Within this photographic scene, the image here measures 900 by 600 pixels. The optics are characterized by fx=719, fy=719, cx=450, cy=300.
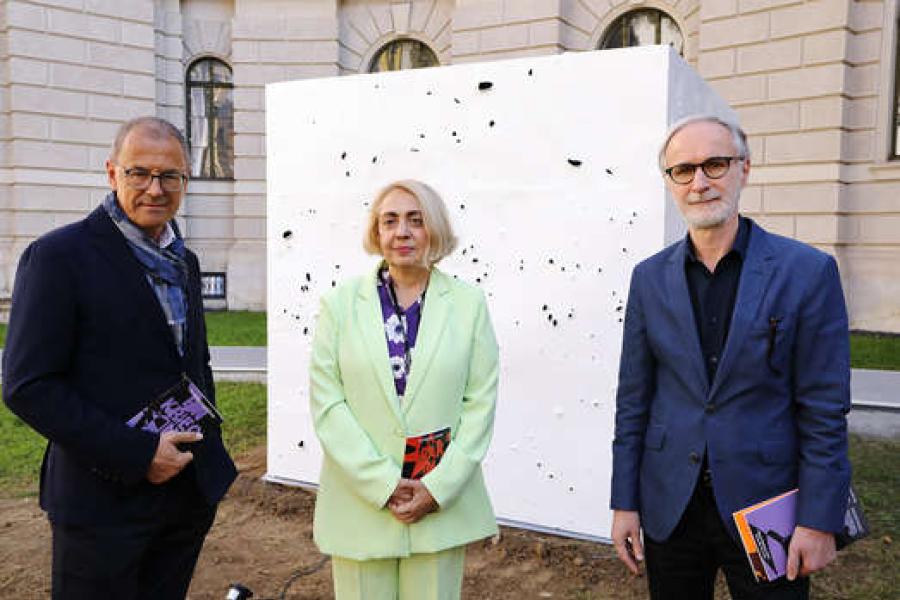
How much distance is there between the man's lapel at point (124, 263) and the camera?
2041mm

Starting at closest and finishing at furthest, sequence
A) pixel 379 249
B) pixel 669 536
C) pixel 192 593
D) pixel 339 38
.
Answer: pixel 669 536, pixel 379 249, pixel 192 593, pixel 339 38

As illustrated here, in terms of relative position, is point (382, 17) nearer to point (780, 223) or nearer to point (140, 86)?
point (140, 86)

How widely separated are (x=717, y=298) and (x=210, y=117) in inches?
593

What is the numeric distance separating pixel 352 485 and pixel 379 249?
0.77m

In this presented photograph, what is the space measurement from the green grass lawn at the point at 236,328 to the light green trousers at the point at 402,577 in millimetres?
7296

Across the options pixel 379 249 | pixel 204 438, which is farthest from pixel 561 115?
pixel 204 438

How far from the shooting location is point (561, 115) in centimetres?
379

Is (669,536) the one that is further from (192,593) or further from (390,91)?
(390,91)

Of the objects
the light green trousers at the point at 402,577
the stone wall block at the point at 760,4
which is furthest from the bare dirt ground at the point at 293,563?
the stone wall block at the point at 760,4


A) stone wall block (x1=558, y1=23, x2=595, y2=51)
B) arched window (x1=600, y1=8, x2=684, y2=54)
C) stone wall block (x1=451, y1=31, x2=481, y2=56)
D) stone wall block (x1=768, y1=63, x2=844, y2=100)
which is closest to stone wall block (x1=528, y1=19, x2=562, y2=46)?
stone wall block (x1=558, y1=23, x2=595, y2=51)

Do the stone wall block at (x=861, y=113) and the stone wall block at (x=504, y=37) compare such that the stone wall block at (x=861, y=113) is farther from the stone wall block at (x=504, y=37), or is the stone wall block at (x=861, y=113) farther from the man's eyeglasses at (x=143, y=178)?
the man's eyeglasses at (x=143, y=178)

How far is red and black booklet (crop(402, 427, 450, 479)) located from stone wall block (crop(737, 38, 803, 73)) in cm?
1064

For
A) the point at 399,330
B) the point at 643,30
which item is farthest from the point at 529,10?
the point at 399,330

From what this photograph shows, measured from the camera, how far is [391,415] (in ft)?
7.35
